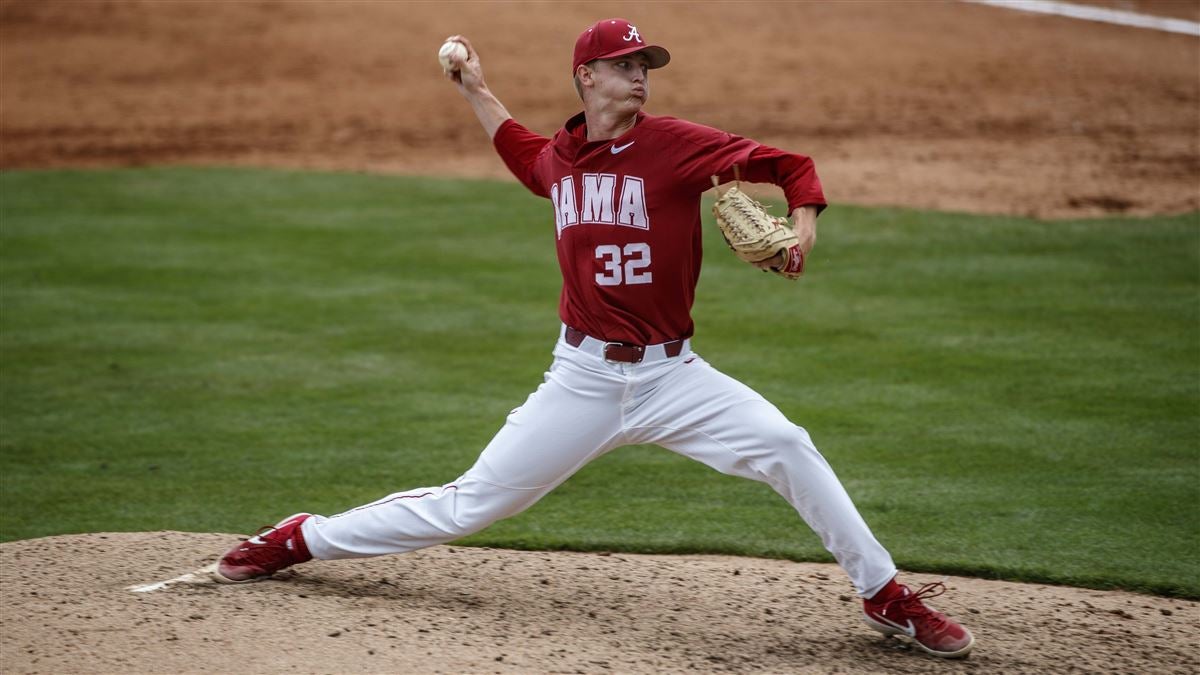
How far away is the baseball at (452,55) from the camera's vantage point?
457 centimetres

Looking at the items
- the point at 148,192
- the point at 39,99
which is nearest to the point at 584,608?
the point at 148,192

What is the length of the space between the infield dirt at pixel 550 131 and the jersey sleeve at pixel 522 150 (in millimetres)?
1423

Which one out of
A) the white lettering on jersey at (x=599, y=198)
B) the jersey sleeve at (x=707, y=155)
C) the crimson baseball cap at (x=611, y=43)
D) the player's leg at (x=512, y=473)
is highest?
the crimson baseball cap at (x=611, y=43)

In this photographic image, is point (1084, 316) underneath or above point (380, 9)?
underneath

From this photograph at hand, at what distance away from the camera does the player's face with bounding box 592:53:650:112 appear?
4.02m

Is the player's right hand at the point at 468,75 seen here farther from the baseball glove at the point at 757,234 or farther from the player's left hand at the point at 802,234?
the player's left hand at the point at 802,234

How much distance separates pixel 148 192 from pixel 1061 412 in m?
8.36

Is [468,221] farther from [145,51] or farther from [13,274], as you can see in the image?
[145,51]

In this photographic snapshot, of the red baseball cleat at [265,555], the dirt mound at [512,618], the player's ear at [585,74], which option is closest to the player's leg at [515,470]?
the red baseball cleat at [265,555]

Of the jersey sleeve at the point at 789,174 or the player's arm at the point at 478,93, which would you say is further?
the player's arm at the point at 478,93

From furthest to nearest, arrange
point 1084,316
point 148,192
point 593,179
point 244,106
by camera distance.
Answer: point 244,106 < point 148,192 < point 1084,316 < point 593,179

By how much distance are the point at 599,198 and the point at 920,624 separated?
163 cm

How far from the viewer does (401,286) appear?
9102 mm

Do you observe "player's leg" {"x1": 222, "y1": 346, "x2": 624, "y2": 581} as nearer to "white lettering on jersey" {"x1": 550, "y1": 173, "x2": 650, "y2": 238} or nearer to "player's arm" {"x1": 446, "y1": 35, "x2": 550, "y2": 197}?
"white lettering on jersey" {"x1": 550, "y1": 173, "x2": 650, "y2": 238}
